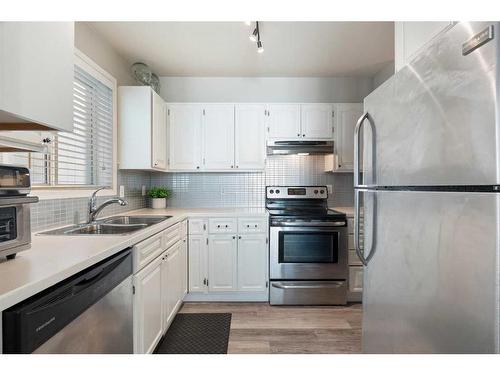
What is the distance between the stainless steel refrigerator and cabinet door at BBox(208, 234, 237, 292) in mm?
1804

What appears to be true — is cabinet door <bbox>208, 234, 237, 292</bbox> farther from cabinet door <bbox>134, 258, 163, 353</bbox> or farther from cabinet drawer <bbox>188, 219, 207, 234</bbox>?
cabinet door <bbox>134, 258, 163, 353</bbox>

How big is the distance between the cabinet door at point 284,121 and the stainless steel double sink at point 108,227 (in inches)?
62.9

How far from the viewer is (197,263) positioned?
3008 mm

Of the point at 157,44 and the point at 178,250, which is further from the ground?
the point at 157,44

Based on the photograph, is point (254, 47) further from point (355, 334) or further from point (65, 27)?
point (355, 334)

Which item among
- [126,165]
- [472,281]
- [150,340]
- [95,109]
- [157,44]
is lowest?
[150,340]

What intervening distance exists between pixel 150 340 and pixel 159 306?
24 cm

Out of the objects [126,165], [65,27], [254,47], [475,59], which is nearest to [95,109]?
[126,165]

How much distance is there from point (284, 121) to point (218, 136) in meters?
0.76

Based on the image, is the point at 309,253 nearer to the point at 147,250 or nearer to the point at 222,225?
the point at 222,225

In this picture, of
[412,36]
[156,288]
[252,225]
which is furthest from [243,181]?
[412,36]

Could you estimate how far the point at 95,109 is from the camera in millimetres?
Result: 2541

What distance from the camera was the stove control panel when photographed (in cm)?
358
